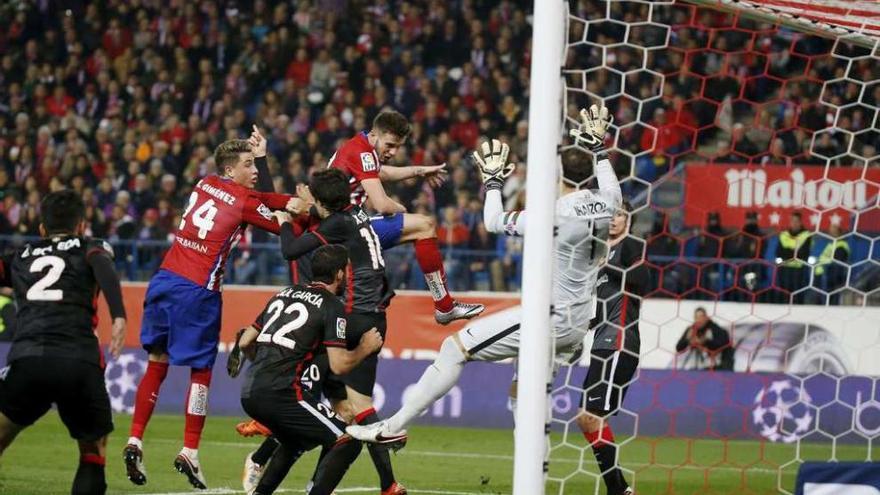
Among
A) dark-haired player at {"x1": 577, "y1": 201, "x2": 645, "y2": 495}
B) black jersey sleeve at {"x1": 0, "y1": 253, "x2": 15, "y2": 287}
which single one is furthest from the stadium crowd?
black jersey sleeve at {"x1": 0, "y1": 253, "x2": 15, "y2": 287}

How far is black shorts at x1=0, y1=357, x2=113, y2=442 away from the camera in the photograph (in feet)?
23.0

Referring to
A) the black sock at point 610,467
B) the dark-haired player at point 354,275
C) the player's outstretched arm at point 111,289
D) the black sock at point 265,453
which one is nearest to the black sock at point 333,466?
the dark-haired player at point 354,275

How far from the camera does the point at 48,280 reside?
709 cm

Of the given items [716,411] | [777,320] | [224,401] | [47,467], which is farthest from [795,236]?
[47,467]

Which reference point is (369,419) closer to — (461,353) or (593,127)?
(461,353)

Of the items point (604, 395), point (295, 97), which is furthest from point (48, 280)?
point (295, 97)

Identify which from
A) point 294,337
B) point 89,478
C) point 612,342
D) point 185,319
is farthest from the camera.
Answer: point 612,342

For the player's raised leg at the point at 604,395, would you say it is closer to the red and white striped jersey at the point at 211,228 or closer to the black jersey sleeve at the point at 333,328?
the black jersey sleeve at the point at 333,328

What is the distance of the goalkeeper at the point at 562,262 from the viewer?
776 cm

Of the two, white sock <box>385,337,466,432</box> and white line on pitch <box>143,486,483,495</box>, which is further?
white line on pitch <box>143,486,483,495</box>

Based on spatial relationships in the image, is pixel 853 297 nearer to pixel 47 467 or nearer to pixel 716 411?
pixel 716 411

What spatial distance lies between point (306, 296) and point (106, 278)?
1174 millimetres

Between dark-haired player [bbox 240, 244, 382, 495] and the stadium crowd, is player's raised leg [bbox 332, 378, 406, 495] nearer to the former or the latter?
dark-haired player [bbox 240, 244, 382, 495]

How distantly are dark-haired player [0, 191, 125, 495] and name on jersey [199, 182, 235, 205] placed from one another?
71.8 inches
